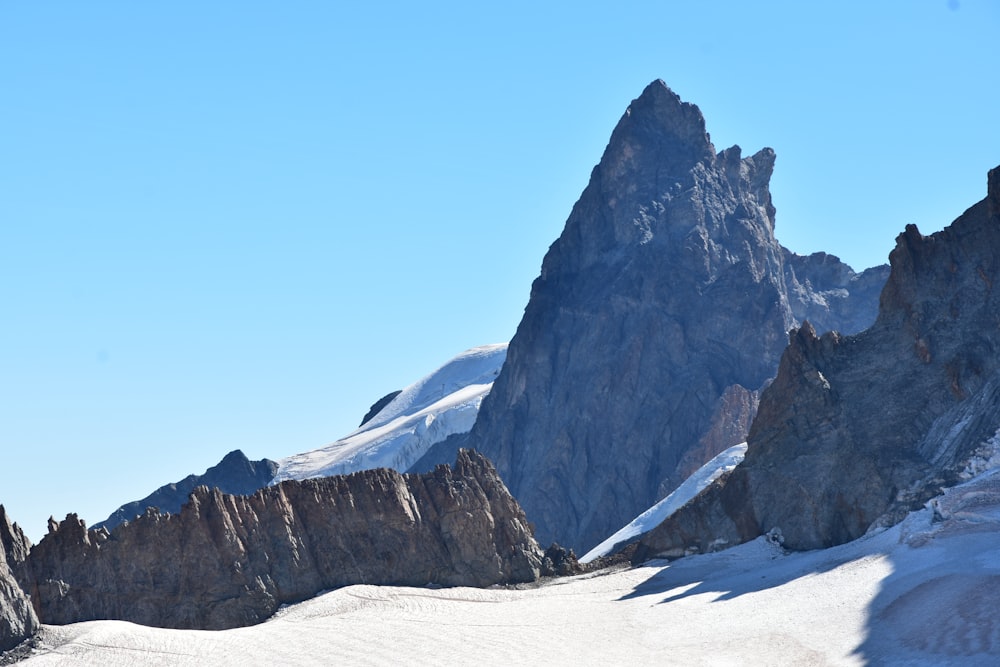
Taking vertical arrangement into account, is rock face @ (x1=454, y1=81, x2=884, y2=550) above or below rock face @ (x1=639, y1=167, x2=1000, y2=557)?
above

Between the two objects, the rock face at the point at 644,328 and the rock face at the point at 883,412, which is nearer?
the rock face at the point at 883,412

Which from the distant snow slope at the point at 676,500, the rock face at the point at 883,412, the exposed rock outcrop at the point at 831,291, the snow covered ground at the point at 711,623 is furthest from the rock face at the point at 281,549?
the exposed rock outcrop at the point at 831,291

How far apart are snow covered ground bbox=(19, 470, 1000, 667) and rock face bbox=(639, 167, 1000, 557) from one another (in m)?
4.99

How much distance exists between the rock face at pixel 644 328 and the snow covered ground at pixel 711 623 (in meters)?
67.3

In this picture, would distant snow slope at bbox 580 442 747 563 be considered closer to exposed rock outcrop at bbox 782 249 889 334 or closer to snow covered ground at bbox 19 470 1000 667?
snow covered ground at bbox 19 470 1000 667

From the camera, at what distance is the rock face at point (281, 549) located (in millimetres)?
79500

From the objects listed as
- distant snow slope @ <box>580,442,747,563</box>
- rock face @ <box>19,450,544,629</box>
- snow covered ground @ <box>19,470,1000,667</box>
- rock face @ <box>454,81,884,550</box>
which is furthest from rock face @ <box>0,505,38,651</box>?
rock face @ <box>454,81,884,550</box>

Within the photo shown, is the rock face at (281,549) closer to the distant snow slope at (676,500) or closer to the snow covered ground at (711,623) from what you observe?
the snow covered ground at (711,623)

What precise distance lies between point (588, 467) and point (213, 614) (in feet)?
254

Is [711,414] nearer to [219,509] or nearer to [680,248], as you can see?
[680,248]

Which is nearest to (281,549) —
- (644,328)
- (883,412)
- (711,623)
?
(711,623)

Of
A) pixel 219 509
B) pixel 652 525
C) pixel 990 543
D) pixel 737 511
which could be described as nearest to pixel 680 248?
pixel 652 525

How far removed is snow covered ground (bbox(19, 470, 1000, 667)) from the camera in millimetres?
58156

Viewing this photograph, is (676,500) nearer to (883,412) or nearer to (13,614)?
(883,412)
